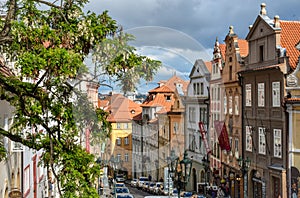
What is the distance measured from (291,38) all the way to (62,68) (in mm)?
3921

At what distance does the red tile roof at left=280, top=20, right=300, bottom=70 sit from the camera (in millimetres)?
4840

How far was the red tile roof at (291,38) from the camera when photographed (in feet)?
15.9

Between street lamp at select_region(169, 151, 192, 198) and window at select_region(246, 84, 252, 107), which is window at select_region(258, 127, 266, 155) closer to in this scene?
window at select_region(246, 84, 252, 107)

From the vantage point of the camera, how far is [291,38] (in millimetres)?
5016

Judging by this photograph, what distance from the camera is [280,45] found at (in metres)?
4.93

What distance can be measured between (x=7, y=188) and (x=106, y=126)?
Result: 1901 mm

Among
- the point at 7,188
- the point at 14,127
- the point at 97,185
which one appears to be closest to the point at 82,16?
the point at 14,127

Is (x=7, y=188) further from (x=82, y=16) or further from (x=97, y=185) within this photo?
(x=82, y=16)

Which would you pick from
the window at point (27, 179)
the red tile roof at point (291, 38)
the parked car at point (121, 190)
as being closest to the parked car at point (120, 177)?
the parked car at point (121, 190)

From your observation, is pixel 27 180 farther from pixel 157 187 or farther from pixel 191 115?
pixel 191 115

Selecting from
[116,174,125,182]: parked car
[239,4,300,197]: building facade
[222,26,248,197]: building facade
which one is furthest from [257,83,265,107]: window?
[116,174,125,182]: parked car

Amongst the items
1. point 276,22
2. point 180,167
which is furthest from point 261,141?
point 180,167

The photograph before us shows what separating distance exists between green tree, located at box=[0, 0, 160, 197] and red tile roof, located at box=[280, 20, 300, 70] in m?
3.36

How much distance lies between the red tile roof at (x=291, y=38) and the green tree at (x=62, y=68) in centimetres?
336
